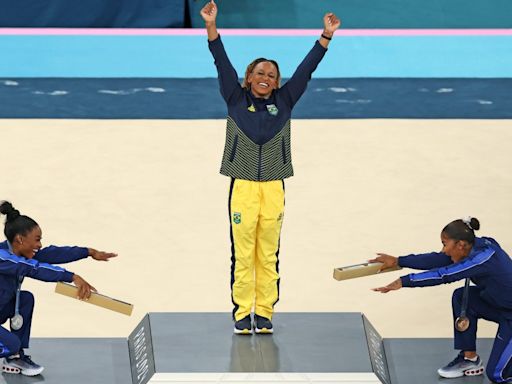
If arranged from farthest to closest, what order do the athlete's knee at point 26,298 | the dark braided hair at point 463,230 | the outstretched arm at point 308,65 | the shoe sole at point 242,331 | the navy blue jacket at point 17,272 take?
the shoe sole at point 242,331 < the outstretched arm at point 308,65 < the athlete's knee at point 26,298 < the dark braided hair at point 463,230 < the navy blue jacket at point 17,272

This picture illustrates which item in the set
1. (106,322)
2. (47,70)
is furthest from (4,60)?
(106,322)

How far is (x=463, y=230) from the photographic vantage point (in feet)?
22.4

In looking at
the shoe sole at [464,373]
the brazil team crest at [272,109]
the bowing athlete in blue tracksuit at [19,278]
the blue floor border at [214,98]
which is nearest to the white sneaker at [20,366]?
the bowing athlete in blue tracksuit at [19,278]

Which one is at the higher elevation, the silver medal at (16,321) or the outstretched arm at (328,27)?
the outstretched arm at (328,27)

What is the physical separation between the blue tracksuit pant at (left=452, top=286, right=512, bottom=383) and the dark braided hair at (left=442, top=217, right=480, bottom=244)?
0.38 m

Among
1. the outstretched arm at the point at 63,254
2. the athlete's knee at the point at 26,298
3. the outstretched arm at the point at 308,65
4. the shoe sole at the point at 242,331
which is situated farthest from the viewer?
the shoe sole at the point at 242,331

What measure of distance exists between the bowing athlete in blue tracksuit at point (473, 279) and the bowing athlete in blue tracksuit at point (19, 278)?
5.84 ft

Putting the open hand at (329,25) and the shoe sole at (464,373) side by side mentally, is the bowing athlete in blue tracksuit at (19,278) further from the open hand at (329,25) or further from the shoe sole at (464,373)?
the shoe sole at (464,373)

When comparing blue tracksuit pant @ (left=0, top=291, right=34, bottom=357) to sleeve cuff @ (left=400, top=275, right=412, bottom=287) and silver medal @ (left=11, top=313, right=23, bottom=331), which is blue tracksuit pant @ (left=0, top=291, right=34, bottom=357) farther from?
sleeve cuff @ (left=400, top=275, right=412, bottom=287)

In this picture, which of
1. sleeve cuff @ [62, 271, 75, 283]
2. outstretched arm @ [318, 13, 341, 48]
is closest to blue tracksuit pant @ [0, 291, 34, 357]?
sleeve cuff @ [62, 271, 75, 283]

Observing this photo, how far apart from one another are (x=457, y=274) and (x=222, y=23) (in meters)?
8.43

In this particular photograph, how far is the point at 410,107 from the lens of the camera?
13117 millimetres

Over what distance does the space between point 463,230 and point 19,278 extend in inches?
96.0

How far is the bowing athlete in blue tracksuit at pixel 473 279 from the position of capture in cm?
677
